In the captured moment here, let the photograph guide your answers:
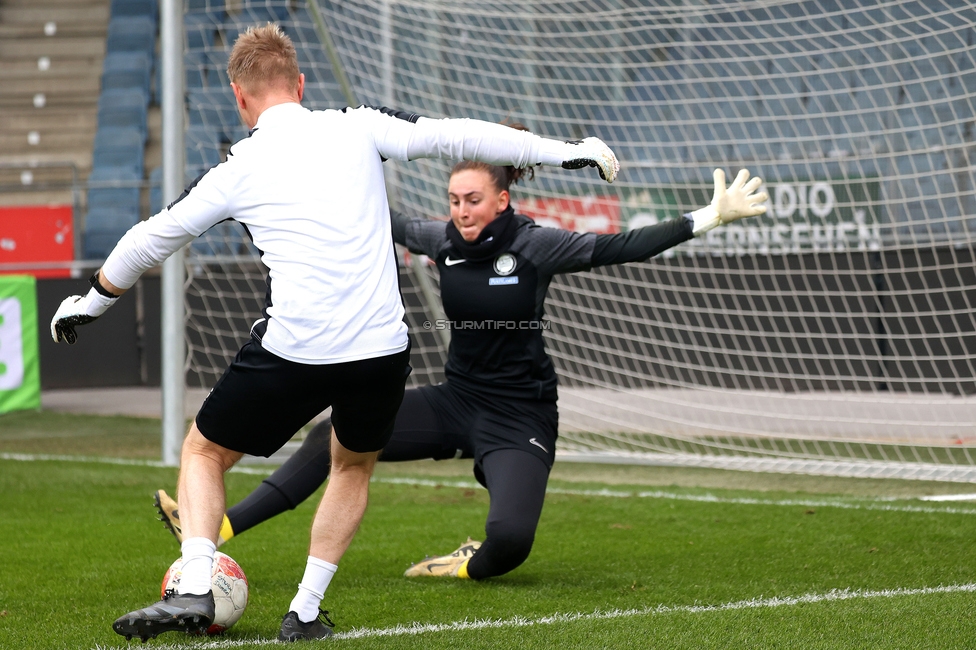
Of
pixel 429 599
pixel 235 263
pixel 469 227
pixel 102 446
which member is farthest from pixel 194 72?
pixel 429 599

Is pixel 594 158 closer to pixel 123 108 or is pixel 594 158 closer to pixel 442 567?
Answer: pixel 442 567

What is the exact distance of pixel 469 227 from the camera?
429 cm

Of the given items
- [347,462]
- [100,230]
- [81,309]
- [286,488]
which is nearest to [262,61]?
[81,309]

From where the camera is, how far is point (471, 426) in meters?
4.29

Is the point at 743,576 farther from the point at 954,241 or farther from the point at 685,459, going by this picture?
the point at 954,241

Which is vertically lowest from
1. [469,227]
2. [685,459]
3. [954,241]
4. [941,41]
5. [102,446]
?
[102,446]

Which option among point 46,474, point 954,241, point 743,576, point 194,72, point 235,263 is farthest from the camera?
point 194,72

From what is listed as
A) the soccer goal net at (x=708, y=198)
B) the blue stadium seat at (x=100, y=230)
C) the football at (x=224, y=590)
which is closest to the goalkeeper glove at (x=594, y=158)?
the football at (x=224, y=590)

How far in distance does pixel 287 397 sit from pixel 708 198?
6.84m

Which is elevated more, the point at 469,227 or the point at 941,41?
the point at 941,41

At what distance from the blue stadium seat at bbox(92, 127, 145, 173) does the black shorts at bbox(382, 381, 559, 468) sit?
11476 millimetres

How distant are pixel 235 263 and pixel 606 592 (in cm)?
764

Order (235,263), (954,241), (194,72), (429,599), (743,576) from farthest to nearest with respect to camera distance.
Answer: (194,72) < (235,263) < (954,241) < (743,576) < (429,599)

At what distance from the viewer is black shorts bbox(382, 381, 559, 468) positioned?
13.8 feet
